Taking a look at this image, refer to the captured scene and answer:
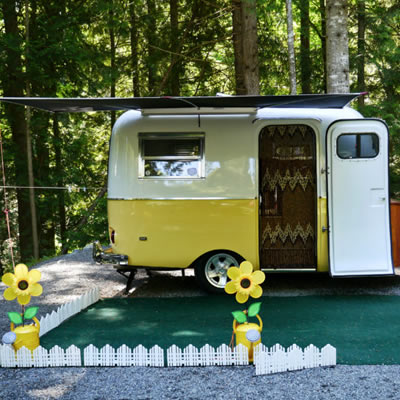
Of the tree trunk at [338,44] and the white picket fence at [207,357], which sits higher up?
the tree trunk at [338,44]

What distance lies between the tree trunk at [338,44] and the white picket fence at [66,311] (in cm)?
509

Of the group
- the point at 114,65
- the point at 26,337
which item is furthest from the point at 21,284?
the point at 114,65

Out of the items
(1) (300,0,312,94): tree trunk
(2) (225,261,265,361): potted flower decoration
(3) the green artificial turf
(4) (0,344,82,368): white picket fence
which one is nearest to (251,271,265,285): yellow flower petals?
(2) (225,261,265,361): potted flower decoration

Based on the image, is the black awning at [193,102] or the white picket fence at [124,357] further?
the black awning at [193,102]

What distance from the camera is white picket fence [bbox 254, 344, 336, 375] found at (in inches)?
171

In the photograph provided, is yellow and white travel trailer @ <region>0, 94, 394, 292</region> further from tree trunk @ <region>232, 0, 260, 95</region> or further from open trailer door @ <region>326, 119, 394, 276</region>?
tree trunk @ <region>232, 0, 260, 95</region>

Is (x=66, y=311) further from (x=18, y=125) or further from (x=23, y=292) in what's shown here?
(x=18, y=125)

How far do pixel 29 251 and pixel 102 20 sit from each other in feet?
20.8

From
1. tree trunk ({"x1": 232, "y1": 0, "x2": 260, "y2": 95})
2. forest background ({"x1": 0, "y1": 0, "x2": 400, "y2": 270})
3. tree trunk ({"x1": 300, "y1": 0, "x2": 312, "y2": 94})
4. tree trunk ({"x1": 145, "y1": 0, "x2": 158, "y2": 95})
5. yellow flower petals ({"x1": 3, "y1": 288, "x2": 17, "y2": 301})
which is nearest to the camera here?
yellow flower petals ({"x1": 3, "y1": 288, "x2": 17, "y2": 301})

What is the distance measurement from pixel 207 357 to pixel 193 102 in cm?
318

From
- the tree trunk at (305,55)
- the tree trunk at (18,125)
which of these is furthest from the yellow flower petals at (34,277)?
the tree trunk at (305,55)

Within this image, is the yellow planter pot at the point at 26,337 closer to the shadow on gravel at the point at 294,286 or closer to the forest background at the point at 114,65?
the shadow on gravel at the point at 294,286

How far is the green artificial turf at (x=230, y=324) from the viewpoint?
5.15 meters

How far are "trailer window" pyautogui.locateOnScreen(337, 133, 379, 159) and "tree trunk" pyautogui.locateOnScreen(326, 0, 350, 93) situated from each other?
2.25 m
